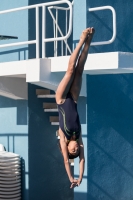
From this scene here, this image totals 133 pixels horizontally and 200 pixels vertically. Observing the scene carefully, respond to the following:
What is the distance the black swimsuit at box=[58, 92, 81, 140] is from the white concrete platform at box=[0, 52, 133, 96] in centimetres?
128

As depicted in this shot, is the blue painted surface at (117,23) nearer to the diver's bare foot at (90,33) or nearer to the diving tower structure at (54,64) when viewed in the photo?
the diving tower structure at (54,64)

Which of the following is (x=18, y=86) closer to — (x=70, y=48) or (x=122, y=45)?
(x=70, y=48)

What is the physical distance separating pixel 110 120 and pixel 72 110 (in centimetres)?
252

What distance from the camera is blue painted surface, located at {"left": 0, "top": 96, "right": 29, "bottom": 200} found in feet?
39.7

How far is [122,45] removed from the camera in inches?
456

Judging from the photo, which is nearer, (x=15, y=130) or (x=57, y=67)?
(x=57, y=67)

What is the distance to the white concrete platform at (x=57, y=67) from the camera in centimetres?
1016

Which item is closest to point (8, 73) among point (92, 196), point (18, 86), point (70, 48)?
point (18, 86)

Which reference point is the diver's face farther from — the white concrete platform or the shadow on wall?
the shadow on wall

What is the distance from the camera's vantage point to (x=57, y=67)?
34.9 feet

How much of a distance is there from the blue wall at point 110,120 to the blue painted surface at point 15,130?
4.55 ft

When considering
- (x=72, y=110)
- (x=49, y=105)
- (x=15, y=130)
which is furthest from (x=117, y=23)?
(x=72, y=110)

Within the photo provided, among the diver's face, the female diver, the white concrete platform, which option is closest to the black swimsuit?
the female diver

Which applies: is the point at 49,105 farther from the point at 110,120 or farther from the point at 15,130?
the point at 110,120
